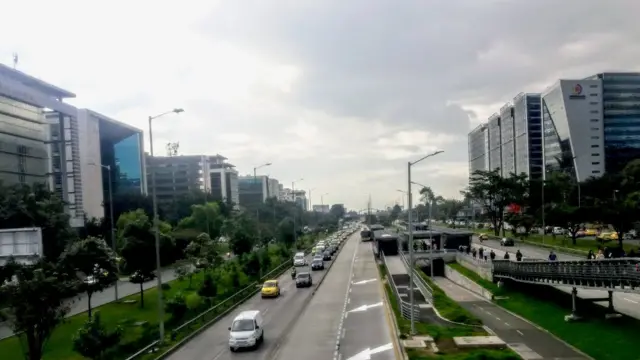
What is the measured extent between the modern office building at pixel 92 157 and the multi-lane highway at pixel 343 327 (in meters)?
33.9

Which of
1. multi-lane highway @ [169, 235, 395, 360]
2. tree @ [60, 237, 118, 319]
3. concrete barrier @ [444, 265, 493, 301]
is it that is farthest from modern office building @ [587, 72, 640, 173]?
tree @ [60, 237, 118, 319]

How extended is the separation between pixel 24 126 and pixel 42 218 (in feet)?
113

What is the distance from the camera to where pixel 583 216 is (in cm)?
6106

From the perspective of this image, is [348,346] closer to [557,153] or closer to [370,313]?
[370,313]

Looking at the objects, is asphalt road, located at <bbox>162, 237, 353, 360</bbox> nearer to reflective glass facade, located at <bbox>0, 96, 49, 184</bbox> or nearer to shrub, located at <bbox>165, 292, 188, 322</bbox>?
shrub, located at <bbox>165, 292, 188, 322</bbox>

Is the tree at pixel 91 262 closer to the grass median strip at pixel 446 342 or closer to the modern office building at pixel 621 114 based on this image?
the grass median strip at pixel 446 342

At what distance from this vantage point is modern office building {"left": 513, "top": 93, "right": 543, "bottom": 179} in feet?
514

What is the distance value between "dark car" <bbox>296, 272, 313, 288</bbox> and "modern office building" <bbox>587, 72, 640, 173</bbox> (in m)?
111

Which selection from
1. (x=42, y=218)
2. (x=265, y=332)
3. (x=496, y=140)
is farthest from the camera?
(x=496, y=140)

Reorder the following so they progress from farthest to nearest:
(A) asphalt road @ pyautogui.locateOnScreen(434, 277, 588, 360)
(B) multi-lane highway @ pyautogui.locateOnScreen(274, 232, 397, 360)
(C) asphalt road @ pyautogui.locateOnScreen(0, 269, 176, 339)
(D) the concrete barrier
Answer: (D) the concrete barrier
(C) asphalt road @ pyautogui.locateOnScreen(0, 269, 176, 339)
(A) asphalt road @ pyautogui.locateOnScreen(434, 277, 588, 360)
(B) multi-lane highway @ pyautogui.locateOnScreen(274, 232, 397, 360)

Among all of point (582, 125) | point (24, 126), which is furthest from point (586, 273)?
point (582, 125)

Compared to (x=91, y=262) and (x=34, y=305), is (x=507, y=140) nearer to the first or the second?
(x=91, y=262)

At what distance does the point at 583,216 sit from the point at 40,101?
218 ft

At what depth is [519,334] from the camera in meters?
32.1
